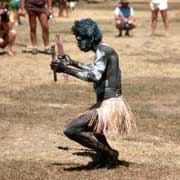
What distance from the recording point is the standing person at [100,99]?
253 inches

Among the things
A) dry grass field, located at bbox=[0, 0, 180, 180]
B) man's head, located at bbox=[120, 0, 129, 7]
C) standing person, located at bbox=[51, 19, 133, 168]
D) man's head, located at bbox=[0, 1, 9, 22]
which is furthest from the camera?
man's head, located at bbox=[120, 0, 129, 7]

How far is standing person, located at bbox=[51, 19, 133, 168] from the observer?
6.43 m

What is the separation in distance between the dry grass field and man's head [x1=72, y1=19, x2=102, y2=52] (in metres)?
1.17

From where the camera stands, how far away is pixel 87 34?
645 centimetres

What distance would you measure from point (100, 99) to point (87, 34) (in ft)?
2.05

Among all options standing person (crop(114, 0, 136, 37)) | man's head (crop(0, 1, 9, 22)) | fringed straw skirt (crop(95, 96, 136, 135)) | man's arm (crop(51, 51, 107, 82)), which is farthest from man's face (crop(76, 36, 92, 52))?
standing person (crop(114, 0, 136, 37))

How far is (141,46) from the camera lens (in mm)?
17797

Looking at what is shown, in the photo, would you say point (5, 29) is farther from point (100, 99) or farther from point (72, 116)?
point (100, 99)

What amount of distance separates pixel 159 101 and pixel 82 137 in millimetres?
3940

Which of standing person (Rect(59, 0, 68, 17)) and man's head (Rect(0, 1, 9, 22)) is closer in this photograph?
man's head (Rect(0, 1, 9, 22))

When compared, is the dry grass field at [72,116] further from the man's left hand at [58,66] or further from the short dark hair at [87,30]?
the short dark hair at [87,30]

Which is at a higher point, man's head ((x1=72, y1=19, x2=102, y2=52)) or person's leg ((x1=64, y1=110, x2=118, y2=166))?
man's head ((x1=72, y1=19, x2=102, y2=52))

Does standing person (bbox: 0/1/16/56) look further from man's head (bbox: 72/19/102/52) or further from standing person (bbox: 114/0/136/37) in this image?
man's head (bbox: 72/19/102/52)

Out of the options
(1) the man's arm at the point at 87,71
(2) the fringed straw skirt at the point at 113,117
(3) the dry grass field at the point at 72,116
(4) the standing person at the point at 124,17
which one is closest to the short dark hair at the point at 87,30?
(1) the man's arm at the point at 87,71
